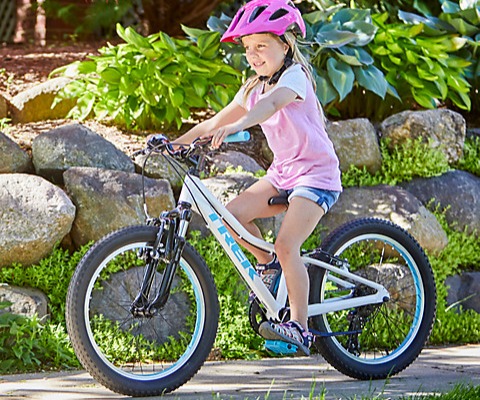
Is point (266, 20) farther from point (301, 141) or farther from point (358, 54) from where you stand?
point (358, 54)

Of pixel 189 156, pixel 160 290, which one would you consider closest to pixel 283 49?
pixel 189 156

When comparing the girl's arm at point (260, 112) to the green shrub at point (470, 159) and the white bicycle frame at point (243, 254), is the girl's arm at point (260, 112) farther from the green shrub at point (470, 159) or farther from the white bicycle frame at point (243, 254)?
the green shrub at point (470, 159)

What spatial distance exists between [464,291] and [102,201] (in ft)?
7.85

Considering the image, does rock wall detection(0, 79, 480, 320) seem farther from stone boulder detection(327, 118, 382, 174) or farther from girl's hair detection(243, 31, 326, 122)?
girl's hair detection(243, 31, 326, 122)

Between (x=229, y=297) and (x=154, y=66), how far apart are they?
169cm

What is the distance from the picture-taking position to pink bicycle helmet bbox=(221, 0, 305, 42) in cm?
413

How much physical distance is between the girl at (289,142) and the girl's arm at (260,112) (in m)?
0.02

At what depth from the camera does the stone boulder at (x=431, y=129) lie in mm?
6379

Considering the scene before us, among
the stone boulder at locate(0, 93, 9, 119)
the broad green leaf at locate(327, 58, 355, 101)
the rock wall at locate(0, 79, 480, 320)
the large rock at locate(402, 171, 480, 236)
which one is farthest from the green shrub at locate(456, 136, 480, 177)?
the stone boulder at locate(0, 93, 9, 119)

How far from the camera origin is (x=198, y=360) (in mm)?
4059

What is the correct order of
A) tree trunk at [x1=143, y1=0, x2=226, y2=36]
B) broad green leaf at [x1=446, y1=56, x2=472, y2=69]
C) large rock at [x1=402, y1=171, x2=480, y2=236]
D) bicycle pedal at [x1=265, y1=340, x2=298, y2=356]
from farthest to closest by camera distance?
tree trunk at [x1=143, y1=0, x2=226, y2=36] → broad green leaf at [x1=446, y1=56, x2=472, y2=69] → large rock at [x1=402, y1=171, x2=480, y2=236] → bicycle pedal at [x1=265, y1=340, x2=298, y2=356]

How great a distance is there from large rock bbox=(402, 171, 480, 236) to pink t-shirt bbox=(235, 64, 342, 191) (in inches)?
84.9

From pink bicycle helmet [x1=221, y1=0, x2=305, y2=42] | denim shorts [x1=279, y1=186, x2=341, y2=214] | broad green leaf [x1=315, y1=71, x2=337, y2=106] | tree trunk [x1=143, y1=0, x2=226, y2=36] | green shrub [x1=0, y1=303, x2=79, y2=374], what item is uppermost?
pink bicycle helmet [x1=221, y1=0, x2=305, y2=42]

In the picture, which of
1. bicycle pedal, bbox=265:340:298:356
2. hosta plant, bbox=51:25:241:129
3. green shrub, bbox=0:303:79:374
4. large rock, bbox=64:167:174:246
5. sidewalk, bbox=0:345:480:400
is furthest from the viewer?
hosta plant, bbox=51:25:241:129
